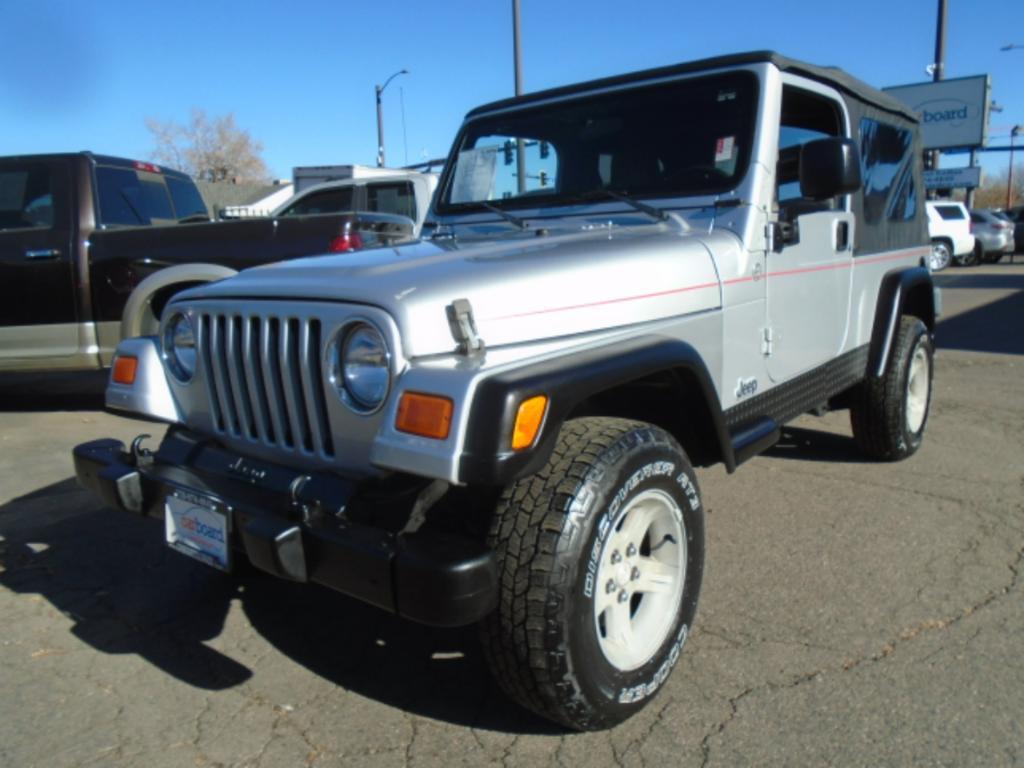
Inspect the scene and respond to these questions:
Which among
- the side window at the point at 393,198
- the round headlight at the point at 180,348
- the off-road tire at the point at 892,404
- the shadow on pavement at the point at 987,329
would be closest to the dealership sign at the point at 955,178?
the shadow on pavement at the point at 987,329

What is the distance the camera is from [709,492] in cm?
447

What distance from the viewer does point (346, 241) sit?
5.96 m

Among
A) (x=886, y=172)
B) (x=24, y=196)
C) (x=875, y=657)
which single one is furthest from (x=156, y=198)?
(x=875, y=657)

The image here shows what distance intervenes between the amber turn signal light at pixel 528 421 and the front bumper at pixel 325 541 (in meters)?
0.29

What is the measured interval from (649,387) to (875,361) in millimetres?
2065

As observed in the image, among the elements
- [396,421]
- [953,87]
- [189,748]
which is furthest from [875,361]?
[953,87]

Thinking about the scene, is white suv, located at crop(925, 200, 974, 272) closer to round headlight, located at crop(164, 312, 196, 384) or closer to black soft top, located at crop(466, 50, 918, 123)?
black soft top, located at crop(466, 50, 918, 123)

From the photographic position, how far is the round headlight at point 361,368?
2154 millimetres

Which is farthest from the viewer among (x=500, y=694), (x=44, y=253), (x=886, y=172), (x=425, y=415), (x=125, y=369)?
(x=44, y=253)

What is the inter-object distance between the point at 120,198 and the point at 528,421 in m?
5.95

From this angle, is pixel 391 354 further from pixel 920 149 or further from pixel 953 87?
pixel 953 87

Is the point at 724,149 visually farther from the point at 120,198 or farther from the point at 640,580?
the point at 120,198

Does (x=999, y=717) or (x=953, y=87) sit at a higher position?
(x=953, y=87)

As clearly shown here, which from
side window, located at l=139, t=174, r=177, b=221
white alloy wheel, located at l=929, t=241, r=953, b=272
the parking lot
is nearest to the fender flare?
side window, located at l=139, t=174, r=177, b=221
